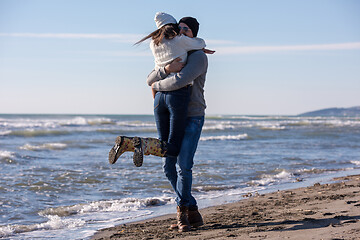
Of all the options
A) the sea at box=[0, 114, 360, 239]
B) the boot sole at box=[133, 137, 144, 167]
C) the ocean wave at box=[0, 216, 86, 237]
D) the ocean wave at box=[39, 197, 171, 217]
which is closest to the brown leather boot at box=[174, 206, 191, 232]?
the boot sole at box=[133, 137, 144, 167]

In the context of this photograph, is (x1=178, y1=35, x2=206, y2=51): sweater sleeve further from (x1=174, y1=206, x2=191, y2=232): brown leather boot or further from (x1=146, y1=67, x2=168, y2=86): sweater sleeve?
(x1=174, y1=206, x2=191, y2=232): brown leather boot

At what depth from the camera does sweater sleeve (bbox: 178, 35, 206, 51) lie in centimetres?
357

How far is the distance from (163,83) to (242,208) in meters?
2.12

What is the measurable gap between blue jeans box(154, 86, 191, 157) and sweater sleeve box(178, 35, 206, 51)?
35 cm

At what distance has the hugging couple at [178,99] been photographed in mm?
3564

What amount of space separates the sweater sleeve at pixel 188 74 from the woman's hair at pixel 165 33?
0.25 metres

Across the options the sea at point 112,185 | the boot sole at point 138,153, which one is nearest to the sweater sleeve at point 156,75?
the boot sole at point 138,153

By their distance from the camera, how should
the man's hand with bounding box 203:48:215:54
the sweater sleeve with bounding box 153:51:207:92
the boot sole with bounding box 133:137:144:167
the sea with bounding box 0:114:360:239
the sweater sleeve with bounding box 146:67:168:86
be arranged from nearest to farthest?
the boot sole with bounding box 133:137:144:167
the sweater sleeve with bounding box 153:51:207:92
the sweater sleeve with bounding box 146:67:168:86
the man's hand with bounding box 203:48:215:54
the sea with bounding box 0:114:360:239

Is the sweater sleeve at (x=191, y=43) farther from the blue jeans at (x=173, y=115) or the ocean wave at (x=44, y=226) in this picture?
the ocean wave at (x=44, y=226)

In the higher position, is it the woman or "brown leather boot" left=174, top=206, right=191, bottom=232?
the woman

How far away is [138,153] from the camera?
342 centimetres

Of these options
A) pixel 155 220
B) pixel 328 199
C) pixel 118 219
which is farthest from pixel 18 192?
pixel 328 199

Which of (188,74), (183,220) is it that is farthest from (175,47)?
(183,220)

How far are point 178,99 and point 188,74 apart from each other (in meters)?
0.23
